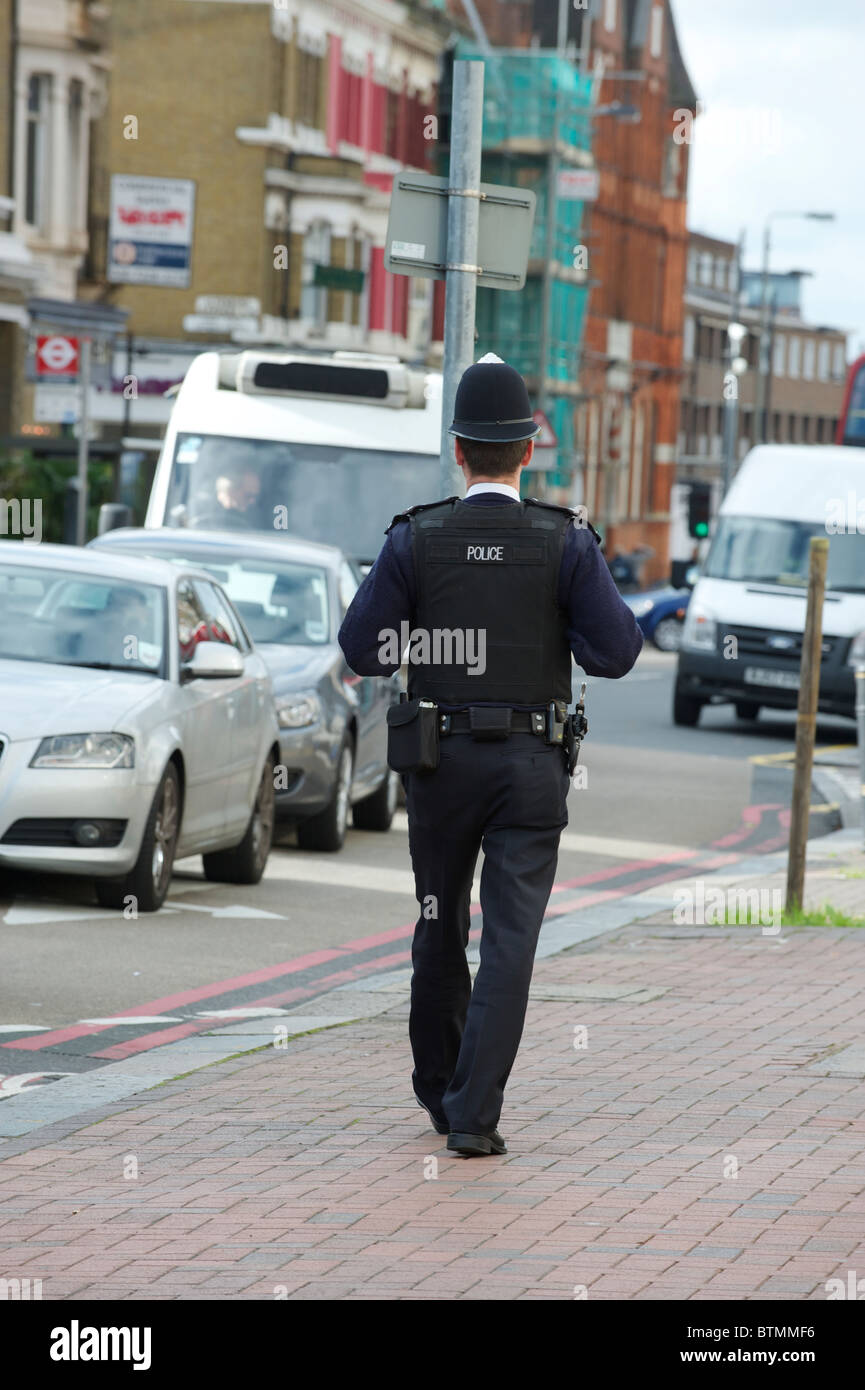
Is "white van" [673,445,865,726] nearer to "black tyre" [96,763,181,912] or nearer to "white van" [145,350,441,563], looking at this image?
"white van" [145,350,441,563]

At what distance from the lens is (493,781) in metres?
6.52

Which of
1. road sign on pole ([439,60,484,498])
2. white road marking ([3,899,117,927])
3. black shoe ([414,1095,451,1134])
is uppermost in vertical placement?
road sign on pole ([439,60,484,498])

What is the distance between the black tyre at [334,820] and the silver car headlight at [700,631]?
11291 mm

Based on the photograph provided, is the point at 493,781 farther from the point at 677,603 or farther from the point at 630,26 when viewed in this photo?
the point at 630,26

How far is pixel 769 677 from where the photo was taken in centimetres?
2550

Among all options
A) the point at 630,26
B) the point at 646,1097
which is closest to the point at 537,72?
the point at 630,26

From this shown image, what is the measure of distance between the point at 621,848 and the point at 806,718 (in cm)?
472

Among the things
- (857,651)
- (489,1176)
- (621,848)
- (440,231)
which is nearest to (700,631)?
(857,651)

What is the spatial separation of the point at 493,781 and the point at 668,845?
32.9 ft

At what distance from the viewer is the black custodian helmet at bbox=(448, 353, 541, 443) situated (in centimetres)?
657

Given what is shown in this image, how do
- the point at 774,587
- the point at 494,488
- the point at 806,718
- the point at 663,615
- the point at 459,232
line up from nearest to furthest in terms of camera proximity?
1. the point at 494,488
2. the point at 459,232
3. the point at 806,718
4. the point at 774,587
5. the point at 663,615

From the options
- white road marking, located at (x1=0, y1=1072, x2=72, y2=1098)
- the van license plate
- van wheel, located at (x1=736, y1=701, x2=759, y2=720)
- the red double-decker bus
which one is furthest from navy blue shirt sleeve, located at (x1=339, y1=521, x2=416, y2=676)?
the red double-decker bus

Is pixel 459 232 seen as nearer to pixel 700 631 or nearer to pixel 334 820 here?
pixel 334 820

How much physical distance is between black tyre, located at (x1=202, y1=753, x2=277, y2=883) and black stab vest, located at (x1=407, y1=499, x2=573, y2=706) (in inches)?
256
